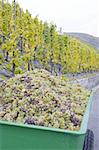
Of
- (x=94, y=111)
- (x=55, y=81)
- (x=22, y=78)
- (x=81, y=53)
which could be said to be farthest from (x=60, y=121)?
(x=81, y=53)

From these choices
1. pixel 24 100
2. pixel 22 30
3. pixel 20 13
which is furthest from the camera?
pixel 20 13

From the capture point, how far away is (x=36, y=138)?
2.56 m

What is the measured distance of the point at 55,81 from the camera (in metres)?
4.82

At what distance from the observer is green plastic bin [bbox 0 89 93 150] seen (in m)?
2.52

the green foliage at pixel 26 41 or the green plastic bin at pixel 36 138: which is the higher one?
the green foliage at pixel 26 41

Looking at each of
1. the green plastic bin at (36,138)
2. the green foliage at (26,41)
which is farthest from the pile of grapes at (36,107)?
the green foliage at (26,41)

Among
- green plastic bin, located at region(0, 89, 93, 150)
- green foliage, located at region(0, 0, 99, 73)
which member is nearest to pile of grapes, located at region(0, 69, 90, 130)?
green plastic bin, located at region(0, 89, 93, 150)

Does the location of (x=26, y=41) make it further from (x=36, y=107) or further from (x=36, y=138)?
(x=36, y=138)

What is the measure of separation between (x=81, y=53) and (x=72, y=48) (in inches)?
145

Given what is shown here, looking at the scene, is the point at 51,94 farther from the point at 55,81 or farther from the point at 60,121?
Result: the point at 55,81

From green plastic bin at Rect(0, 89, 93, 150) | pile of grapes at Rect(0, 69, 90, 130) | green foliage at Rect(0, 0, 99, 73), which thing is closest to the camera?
green plastic bin at Rect(0, 89, 93, 150)

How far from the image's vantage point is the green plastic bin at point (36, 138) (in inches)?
99.3

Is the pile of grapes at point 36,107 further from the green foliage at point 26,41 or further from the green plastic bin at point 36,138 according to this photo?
the green foliage at point 26,41

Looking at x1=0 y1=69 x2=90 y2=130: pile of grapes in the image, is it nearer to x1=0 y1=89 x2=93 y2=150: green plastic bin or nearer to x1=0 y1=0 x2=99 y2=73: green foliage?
x1=0 y1=89 x2=93 y2=150: green plastic bin
